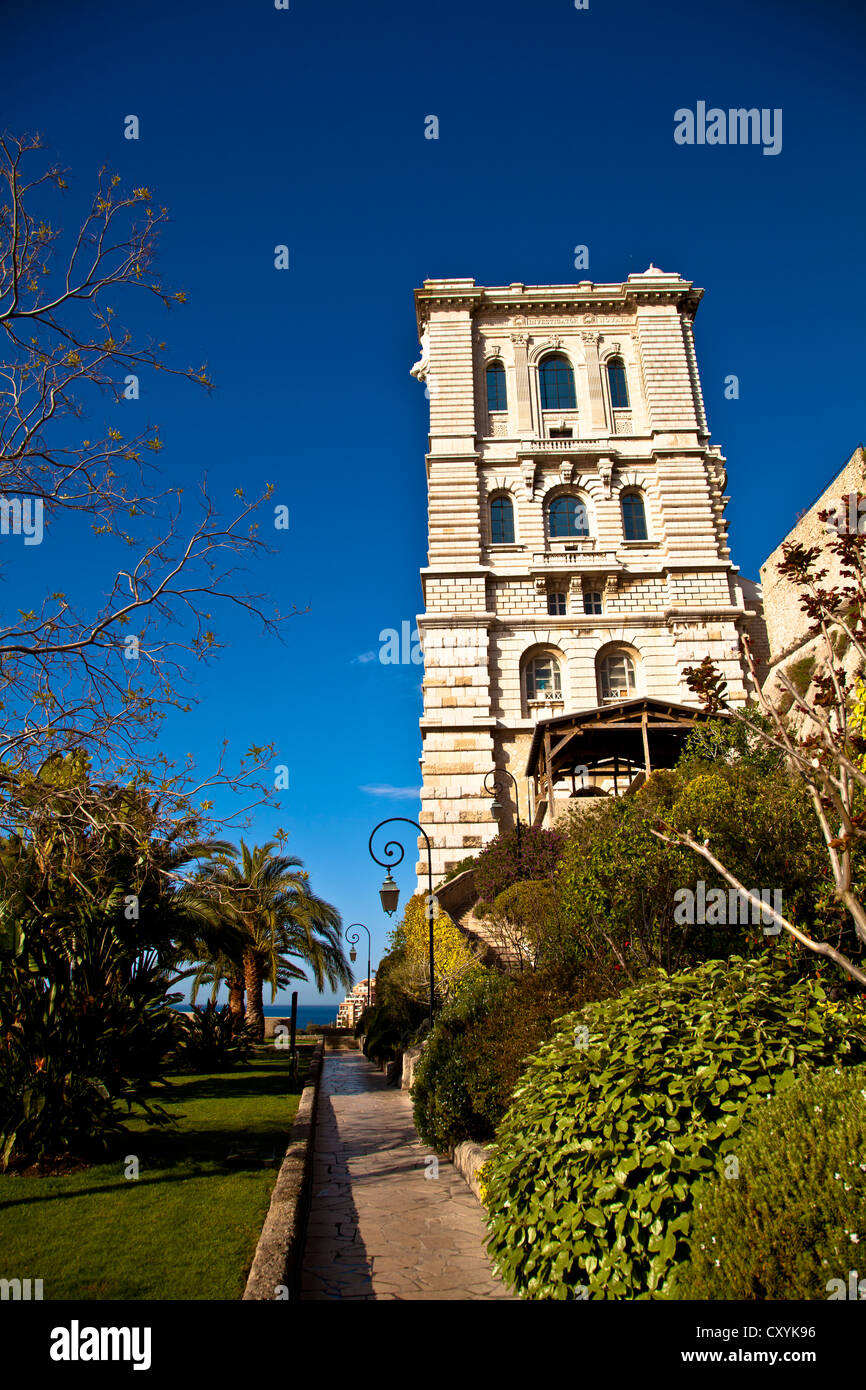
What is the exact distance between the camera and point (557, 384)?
→ 3409 centimetres

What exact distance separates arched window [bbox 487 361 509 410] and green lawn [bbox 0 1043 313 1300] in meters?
29.6

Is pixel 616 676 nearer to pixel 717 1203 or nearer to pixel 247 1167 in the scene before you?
pixel 247 1167

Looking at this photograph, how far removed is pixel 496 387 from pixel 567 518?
6.51 meters

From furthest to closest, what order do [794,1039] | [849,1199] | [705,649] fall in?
[705,649] < [794,1039] < [849,1199]

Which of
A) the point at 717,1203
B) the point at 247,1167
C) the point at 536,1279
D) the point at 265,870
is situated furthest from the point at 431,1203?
the point at 265,870

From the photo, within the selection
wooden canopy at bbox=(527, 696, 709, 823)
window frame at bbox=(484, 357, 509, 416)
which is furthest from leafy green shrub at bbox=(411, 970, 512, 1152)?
window frame at bbox=(484, 357, 509, 416)

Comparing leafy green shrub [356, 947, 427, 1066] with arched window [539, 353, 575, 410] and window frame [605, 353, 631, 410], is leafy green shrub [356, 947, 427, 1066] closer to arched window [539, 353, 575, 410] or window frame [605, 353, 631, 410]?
arched window [539, 353, 575, 410]

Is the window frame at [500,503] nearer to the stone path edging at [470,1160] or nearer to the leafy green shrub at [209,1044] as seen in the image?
the leafy green shrub at [209,1044]

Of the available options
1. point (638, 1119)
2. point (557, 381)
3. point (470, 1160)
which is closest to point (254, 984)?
point (470, 1160)

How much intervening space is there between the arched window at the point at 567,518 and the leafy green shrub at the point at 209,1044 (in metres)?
21.6

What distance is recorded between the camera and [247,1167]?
26.5 ft

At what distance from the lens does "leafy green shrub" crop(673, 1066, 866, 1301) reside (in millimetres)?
3014

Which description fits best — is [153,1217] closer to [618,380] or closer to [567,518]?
[567,518]

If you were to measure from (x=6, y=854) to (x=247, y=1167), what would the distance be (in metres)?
3.84
